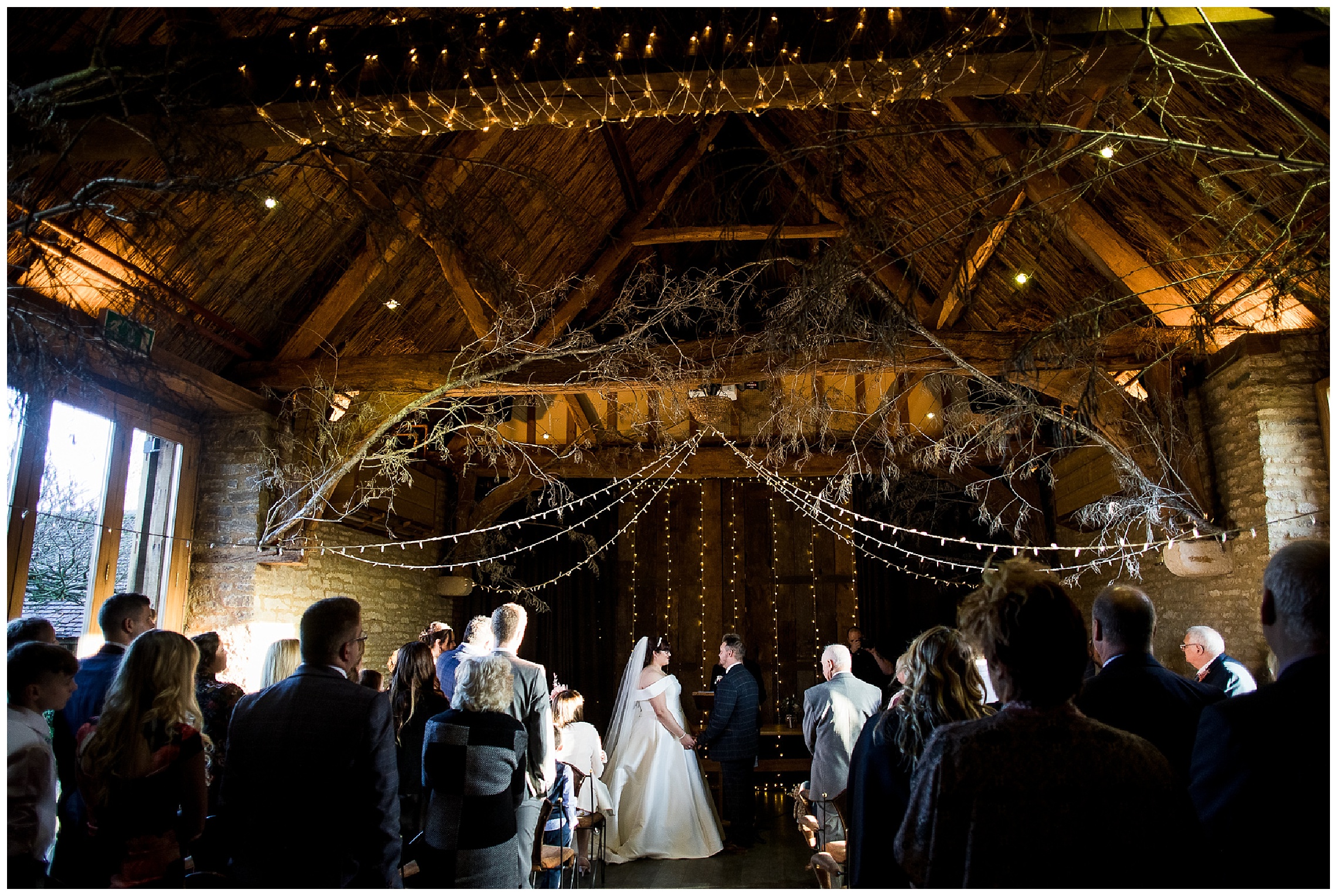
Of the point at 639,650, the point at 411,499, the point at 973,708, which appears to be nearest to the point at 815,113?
the point at 639,650

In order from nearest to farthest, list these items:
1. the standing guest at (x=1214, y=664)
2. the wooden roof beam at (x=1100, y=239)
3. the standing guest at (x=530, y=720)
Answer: the standing guest at (x=530, y=720) → the standing guest at (x=1214, y=664) → the wooden roof beam at (x=1100, y=239)

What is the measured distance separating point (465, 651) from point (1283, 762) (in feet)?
12.4

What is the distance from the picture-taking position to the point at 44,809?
216 cm

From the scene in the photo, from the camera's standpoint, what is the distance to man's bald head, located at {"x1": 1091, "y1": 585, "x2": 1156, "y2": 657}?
2.35 metres

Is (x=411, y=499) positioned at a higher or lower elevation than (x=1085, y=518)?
higher

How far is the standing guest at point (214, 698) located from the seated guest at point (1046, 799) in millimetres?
2871

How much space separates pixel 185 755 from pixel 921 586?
989 centimetres

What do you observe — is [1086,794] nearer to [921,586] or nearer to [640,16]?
[640,16]

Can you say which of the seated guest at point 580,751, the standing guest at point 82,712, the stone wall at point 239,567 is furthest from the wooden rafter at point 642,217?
the standing guest at point 82,712

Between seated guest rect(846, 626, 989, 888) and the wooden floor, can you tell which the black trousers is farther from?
seated guest rect(846, 626, 989, 888)

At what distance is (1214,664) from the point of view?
4094mm

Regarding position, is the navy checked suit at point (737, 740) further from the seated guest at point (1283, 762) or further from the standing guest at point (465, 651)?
the seated guest at point (1283, 762)

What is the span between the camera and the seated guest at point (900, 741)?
2092 millimetres

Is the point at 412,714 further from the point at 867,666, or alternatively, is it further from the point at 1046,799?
the point at 867,666
